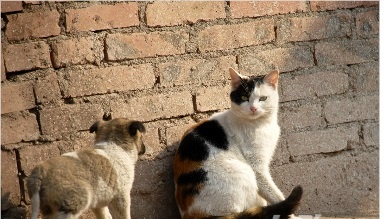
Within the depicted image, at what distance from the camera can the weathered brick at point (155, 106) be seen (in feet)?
13.7

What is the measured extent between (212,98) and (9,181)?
4.19 feet

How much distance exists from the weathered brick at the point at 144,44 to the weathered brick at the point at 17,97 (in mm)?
488

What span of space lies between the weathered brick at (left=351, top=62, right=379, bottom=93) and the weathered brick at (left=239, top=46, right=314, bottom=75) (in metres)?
0.33

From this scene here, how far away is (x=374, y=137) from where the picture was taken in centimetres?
483

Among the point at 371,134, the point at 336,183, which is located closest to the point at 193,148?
the point at 336,183

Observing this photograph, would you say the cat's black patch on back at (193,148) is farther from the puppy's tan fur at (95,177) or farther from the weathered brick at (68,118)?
the weathered brick at (68,118)

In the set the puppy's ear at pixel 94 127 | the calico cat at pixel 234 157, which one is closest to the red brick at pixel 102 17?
the puppy's ear at pixel 94 127

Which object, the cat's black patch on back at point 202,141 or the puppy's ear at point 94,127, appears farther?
the cat's black patch on back at point 202,141

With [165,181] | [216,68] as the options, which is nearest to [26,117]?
[165,181]

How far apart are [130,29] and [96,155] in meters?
0.87

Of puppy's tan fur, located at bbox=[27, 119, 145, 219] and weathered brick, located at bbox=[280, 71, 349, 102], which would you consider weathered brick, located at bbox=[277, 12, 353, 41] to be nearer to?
weathered brick, located at bbox=[280, 71, 349, 102]

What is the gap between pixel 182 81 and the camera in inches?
170

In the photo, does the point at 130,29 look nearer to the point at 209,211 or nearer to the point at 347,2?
the point at 209,211

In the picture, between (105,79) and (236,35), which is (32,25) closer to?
(105,79)
